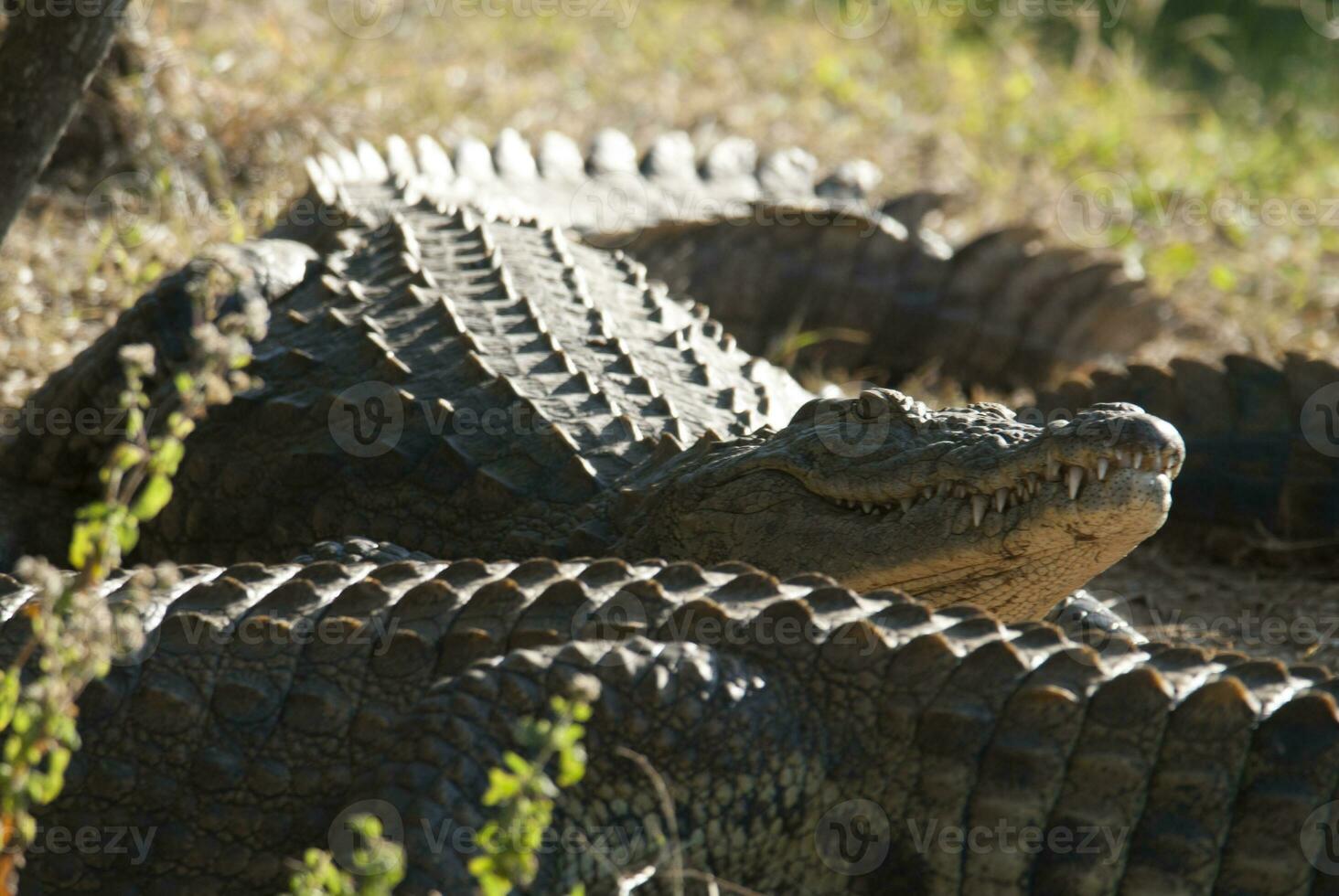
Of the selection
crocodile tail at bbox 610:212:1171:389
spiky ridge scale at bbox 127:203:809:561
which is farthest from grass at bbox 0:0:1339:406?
spiky ridge scale at bbox 127:203:809:561

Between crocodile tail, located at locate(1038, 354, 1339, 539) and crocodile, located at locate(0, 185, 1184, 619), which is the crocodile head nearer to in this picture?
crocodile, located at locate(0, 185, 1184, 619)

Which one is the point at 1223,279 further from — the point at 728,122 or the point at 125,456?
the point at 125,456

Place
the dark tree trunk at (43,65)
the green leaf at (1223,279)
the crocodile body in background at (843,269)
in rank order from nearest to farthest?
the dark tree trunk at (43,65) → the crocodile body in background at (843,269) → the green leaf at (1223,279)

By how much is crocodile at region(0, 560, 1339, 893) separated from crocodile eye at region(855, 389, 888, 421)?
0.66m

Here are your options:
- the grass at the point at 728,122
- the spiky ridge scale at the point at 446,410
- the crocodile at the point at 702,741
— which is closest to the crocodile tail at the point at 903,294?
the grass at the point at 728,122

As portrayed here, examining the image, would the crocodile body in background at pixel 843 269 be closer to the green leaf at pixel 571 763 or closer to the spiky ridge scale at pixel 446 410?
the spiky ridge scale at pixel 446 410

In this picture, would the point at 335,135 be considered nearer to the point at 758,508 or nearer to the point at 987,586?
the point at 758,508

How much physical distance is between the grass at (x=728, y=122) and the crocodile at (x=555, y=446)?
0.74 meters

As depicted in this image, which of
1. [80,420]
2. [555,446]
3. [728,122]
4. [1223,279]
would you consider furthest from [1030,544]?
[728,122]

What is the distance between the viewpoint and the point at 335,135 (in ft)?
21.2

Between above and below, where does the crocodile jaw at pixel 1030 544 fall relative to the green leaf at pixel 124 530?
below

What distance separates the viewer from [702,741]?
7.57 feet

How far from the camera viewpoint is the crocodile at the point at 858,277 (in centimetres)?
588

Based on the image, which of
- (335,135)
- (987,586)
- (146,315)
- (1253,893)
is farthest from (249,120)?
(1253,893)
